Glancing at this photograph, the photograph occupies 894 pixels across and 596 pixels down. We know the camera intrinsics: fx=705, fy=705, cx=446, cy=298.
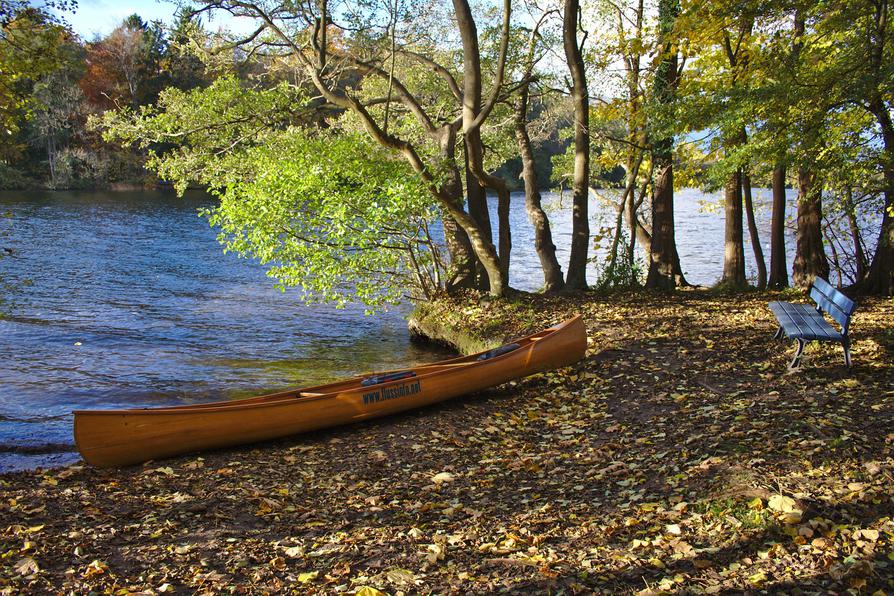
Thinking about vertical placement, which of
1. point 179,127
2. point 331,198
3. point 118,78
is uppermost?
point 118,78

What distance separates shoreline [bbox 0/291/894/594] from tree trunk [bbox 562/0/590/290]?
5767mm

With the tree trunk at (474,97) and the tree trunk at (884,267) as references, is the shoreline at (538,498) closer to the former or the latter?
the tree trunk at (884,267)

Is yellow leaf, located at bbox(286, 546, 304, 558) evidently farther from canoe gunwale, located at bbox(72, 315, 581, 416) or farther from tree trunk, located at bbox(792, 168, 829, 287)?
tree trunk, located at bbox(792, 168, 829, 287)

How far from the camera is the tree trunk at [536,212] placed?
50.8 ft

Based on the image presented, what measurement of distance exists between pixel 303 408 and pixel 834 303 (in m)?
6.31

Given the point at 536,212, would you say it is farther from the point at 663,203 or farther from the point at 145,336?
the point at 145,336

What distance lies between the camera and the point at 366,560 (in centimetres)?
455

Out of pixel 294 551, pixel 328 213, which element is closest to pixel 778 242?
pixel 328 213

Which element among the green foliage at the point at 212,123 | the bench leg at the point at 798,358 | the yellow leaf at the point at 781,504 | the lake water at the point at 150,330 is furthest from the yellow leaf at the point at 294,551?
the green foliage at the point at 212,123

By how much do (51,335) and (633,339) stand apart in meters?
11.8

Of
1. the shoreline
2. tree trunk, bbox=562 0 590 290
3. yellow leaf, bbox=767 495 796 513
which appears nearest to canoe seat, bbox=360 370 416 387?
the shoreline

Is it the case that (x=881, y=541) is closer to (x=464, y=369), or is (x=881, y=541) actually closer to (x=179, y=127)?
(x=464, y=369)

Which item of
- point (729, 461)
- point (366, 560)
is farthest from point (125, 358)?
point (729, 461)

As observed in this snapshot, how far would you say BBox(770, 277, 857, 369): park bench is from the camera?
7641 mm
